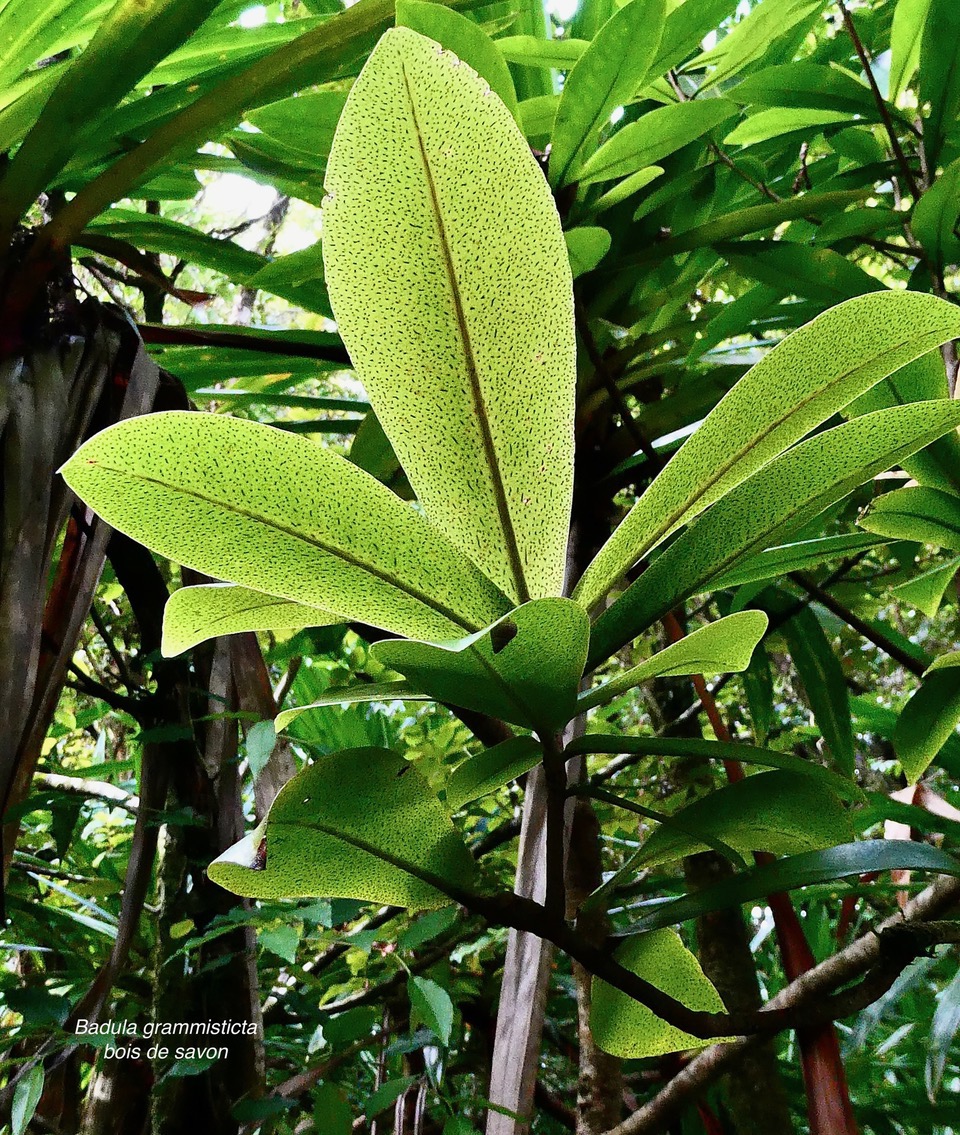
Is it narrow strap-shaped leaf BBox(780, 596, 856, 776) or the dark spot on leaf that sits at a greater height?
narrow strap-shaped leaf BBox(780, 596, 856, 776)

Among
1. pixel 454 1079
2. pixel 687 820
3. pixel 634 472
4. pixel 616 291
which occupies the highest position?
pixel 616 291

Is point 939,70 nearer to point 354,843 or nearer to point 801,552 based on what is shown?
point 801,552

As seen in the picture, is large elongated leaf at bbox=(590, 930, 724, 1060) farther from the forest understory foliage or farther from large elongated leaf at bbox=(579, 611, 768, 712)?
large elongated leaf at bbox=(579, 611, 768, 712)

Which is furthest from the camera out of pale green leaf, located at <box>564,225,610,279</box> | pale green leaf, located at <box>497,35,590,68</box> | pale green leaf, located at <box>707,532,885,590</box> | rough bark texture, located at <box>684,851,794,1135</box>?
rough bark texture, located at <box>684,851,794,1135</box>

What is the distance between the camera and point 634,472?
773 millimetres

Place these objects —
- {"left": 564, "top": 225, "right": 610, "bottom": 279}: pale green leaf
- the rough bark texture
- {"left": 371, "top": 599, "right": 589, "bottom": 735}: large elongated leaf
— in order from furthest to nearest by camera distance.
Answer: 1. the rough bark texture
2. {"left": 564, "top": 225, "right": 610, "bottom": 279}: pale green leaf
3. {"left": 371, "top": 599, "right": 589, "bottom": 735}: large elongated leaf

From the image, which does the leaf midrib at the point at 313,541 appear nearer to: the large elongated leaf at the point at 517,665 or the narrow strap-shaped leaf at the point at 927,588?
the large elongated leaf at the point at 517,665

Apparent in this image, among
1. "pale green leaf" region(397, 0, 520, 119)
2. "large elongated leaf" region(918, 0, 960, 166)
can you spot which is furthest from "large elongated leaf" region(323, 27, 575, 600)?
"large elongated leaf" region(918, 0, 960, 166)

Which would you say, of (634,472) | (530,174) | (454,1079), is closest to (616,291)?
(634,472)

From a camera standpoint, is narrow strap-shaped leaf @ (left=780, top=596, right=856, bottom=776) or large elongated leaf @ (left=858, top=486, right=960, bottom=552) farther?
narrow strap-shaped leaf @ (left=780, top=596, right=856, bottom=776)

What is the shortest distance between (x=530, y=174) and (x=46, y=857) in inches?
46.6

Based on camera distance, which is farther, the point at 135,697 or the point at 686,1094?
the point at 135,697

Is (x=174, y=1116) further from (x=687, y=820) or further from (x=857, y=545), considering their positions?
(x=857, y=545)

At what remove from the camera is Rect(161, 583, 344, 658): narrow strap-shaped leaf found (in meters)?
0.34
